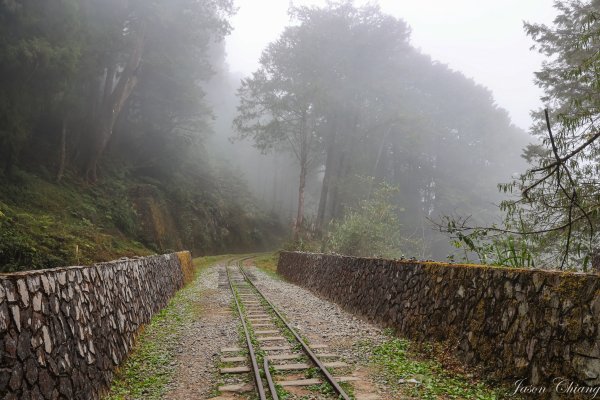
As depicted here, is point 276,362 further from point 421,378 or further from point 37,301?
point 37,301

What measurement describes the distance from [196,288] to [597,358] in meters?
12.5

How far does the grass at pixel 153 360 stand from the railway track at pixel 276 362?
82 cm

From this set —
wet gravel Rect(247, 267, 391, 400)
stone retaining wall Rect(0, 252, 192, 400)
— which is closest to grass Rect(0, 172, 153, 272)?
stone retaining wall Rect(0, 252, 192, 400)

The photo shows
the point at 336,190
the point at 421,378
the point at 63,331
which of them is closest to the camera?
the point at 63,331

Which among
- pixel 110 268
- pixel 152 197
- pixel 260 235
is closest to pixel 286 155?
pixel 260 235

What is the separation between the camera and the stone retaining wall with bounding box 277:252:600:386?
394cm

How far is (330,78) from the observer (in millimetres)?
27281

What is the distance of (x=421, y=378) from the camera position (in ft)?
18.0

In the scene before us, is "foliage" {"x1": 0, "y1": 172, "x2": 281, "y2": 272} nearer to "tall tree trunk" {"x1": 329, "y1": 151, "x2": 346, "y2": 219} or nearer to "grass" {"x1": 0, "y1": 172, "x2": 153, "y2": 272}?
"grass" {"x1": 0, "y1": 172, "x2": 153, "y2": 272}

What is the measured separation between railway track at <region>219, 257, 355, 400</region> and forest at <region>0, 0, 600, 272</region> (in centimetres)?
265

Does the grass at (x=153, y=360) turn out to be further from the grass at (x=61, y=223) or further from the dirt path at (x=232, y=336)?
the grass at (x=61, y=223)

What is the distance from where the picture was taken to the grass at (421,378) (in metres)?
4.83

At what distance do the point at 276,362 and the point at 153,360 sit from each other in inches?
73.6

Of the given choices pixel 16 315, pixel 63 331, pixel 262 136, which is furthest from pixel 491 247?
pixel 262 136
